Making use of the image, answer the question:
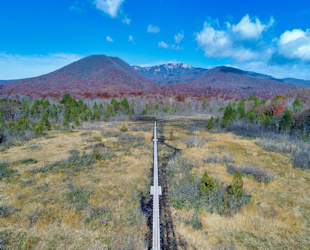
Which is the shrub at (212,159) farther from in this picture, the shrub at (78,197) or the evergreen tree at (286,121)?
the evergreen tree at (286,121)

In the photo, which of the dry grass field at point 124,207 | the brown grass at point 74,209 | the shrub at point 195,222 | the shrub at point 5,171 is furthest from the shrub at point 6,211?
the shrub at point 195,222

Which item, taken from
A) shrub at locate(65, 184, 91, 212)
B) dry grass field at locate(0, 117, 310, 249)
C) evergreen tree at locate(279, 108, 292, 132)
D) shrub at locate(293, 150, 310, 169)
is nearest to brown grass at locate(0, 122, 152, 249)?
dry grass field at locate(0, 117, 310, 249)

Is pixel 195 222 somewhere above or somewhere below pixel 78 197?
above

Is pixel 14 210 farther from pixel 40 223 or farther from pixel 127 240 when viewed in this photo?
pixel 127 240

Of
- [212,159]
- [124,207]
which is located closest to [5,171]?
[124,207]

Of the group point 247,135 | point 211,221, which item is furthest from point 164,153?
point 247,135

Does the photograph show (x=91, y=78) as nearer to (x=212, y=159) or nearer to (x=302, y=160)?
(x=212, y=159)

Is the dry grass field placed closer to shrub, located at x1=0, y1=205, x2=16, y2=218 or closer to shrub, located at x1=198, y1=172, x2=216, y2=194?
shrub, located at x1=0, y1=205, x2=16, y2=218

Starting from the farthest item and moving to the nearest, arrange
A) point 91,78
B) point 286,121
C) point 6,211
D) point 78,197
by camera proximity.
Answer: point 91,78
point 286,121
point 78,197
point 6,211
